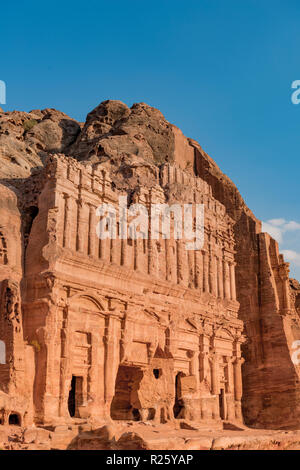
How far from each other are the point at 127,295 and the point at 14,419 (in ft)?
23.5

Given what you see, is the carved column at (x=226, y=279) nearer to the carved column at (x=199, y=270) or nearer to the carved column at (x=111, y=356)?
the carved column at (x=199, y=270)

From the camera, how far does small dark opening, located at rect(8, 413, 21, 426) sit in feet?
62.1

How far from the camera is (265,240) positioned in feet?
119

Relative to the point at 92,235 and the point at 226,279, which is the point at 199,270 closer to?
the point at 226,279

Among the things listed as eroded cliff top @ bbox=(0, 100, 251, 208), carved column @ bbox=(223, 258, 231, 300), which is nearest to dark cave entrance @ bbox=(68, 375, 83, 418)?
eroded cliff top @ bbox=(0, 100, 251, 208)

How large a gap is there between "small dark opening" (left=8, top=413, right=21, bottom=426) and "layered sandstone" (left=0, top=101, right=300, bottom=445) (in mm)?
133

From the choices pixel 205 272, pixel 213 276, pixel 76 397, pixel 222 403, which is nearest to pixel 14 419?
pixel 76 397

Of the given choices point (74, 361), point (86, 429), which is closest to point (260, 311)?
point (74, 361)

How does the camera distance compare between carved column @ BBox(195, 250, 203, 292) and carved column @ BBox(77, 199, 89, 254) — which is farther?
carved column @ BBox(195, 250, 203, 292)

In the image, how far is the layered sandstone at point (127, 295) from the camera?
70.1 feet

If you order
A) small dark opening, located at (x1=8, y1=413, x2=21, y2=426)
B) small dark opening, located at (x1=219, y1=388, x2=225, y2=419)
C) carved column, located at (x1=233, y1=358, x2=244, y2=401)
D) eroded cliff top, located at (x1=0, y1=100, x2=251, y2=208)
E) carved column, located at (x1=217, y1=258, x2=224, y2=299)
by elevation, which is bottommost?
small dark opening, located at (x1=8, y1=413, x2=21, y2=426)

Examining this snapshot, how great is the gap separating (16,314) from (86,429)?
515 cm

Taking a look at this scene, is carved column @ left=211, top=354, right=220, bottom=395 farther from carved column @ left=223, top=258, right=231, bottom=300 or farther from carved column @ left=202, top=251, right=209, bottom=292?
carved column @ left=223, top=258, right=231, bottom=300
